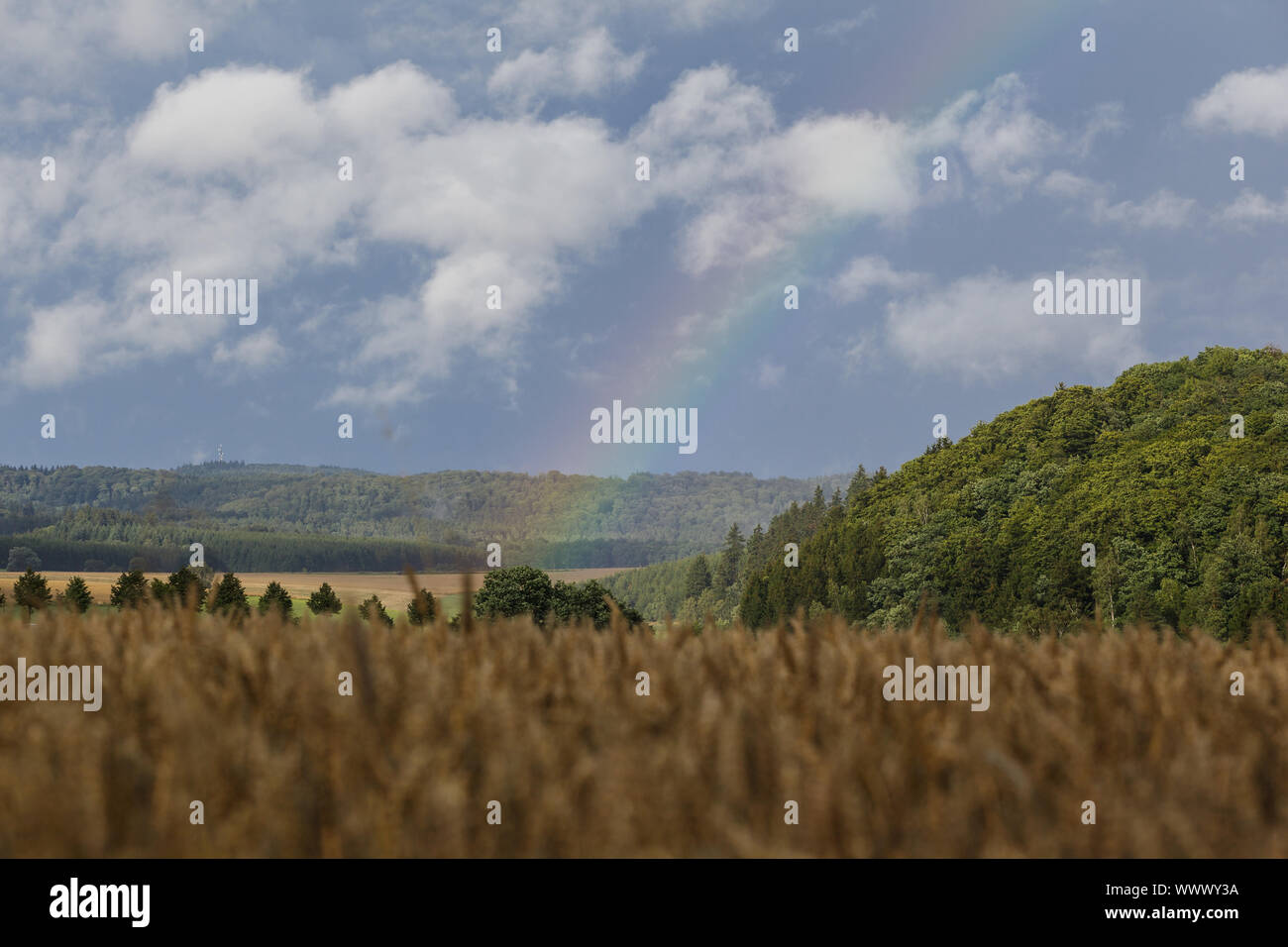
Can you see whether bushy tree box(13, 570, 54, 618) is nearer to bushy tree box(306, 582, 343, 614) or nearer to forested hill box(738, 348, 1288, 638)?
bushy tree box(306, 582, 343, 614)

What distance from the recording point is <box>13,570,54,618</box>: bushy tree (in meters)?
6.25

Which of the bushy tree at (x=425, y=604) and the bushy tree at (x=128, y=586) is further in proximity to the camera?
the bushy tree at (x=128, y=586)

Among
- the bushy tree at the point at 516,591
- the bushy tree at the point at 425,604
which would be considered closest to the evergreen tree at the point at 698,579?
the bushy tree at the point at 516,591

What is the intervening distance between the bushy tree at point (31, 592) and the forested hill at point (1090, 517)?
55411 mm

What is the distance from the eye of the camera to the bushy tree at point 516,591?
12.9m

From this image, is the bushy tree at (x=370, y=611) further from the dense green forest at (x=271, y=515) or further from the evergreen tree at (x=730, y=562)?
the evergreen tree at (x=730, y=562)

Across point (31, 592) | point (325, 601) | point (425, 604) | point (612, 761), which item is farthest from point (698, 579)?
point (612, 761)

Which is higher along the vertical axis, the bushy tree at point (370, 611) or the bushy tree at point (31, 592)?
the bushy tree at point (31, 592)

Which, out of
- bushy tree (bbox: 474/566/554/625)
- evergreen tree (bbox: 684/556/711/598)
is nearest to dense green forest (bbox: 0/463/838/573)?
evergreen tree (bbox: 684/556/711/598)

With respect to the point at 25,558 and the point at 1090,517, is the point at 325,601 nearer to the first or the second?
the point at 25,558
